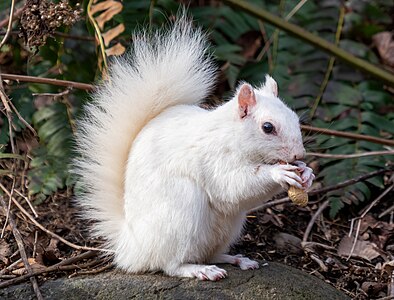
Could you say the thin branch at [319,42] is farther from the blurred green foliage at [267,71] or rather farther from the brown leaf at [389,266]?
the brown leaf at [389,266]

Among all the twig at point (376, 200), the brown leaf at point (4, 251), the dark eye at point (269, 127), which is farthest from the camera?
the twig at point (376, 200)

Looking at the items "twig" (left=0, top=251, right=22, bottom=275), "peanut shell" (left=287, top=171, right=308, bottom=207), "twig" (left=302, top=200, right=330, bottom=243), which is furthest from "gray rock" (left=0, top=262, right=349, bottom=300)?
"twig" (left=302, top=200, right=330, bottom=243)

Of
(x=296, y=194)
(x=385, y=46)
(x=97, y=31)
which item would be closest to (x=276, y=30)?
(x=385, y=46)

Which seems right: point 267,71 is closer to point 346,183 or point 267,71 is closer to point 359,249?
point 346,183

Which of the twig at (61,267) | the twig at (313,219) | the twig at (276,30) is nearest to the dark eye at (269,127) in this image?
the twig at (61,267)

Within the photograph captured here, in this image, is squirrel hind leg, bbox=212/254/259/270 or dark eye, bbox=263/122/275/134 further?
squirrel hind leg, bbox=212/254/259/270

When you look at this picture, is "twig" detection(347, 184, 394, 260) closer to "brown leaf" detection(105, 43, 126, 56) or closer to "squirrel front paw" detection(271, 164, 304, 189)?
"squirrel front paw" detection(271, 164, 304, 189)
